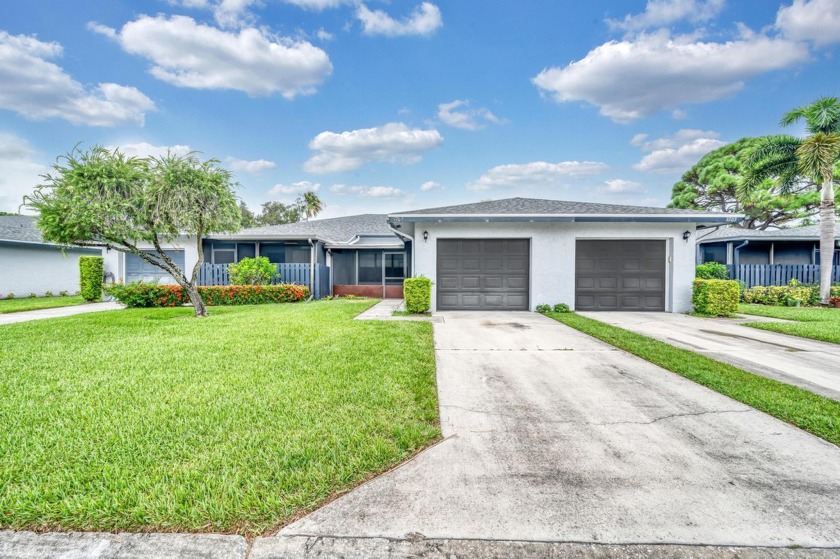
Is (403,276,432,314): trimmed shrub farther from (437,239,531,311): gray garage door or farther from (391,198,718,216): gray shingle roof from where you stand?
(391,198,718,216): gray shingle roof

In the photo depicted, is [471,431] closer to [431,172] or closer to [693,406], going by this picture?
[693,406]

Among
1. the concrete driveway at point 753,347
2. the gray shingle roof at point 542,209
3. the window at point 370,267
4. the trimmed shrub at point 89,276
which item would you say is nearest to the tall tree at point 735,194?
the gray shingle roof at point 542,209

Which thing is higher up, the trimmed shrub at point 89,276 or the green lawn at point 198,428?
the trimmed shrub at point 89,276

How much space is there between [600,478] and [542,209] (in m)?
8.84

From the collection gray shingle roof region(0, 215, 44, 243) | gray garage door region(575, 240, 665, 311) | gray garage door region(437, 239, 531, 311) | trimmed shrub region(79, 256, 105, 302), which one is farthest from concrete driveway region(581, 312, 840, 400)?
gray shingle roof region(0, 215, 44, 243)

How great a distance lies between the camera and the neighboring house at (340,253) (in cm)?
1427

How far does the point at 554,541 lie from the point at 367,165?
21125 mm

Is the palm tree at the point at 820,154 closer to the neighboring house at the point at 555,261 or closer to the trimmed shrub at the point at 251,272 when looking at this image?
the neighboring house at the point at 555,261

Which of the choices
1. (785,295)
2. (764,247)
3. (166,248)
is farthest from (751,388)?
(764,247)

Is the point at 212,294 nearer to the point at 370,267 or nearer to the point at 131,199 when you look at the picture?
the point at 131,199

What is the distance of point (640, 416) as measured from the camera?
9.86ft

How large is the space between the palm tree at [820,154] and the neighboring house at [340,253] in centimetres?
1339

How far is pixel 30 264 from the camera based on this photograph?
15070 millimetres

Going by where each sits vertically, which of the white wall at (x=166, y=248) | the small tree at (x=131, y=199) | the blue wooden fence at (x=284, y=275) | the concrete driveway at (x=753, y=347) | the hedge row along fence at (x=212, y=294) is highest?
the small tree at (x=131, y=199)
